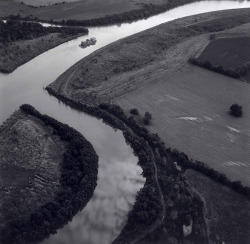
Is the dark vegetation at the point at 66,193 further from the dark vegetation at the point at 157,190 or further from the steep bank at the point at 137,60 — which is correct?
the steep bank at the point at 137,60

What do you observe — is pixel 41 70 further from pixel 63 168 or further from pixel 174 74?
pixel 63 168

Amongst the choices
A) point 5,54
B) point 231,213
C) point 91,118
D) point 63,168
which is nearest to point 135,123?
point 91,118

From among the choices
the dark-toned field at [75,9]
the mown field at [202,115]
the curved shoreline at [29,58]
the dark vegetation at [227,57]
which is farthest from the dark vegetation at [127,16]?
the mown field at [202,115]

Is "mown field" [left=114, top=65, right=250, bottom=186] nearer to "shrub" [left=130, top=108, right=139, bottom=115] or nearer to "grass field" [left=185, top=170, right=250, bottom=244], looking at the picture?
"shrub" [left=130, top=108, right=139, bottom=115]

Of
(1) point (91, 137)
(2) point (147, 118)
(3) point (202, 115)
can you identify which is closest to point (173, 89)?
(3) point (202, 115)

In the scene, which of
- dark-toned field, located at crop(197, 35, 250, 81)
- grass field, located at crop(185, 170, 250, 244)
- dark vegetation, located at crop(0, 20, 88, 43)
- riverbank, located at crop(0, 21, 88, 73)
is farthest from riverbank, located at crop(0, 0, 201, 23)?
grass field, located at crop(185, 170, 250, 244)

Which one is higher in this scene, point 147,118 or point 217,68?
point 217,68

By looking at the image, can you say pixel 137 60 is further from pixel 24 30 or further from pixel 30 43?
pixel 24 30
